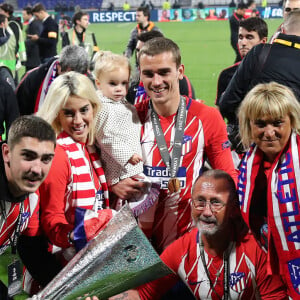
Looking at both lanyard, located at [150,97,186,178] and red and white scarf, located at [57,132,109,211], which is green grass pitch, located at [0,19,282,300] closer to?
lanyard, located at [150,97,186,178]

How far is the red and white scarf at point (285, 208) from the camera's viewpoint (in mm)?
2715

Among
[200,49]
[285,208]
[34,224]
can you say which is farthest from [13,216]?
[200,49]

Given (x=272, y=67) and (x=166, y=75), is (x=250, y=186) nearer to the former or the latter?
(x=166, y=75)

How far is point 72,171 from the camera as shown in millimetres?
2988

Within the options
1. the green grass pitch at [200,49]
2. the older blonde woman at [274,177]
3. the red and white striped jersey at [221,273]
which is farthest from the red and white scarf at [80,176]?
the green grass pitch at [200,49]

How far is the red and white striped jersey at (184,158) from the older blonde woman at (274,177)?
1.75ft

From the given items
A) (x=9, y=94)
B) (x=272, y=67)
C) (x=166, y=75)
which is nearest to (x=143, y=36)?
(x=9, y=94)

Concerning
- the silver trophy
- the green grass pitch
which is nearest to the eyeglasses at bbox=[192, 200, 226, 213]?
the silver trophy

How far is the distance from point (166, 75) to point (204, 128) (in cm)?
36

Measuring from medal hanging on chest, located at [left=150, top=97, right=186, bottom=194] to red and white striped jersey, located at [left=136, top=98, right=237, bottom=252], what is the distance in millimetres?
27

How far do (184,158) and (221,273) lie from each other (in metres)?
0.73

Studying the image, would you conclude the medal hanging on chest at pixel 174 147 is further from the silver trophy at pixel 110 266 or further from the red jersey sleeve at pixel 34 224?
the silver trophy at pixel 110 266

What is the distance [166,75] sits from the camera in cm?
341

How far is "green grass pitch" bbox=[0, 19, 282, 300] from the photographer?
46.3 feet
